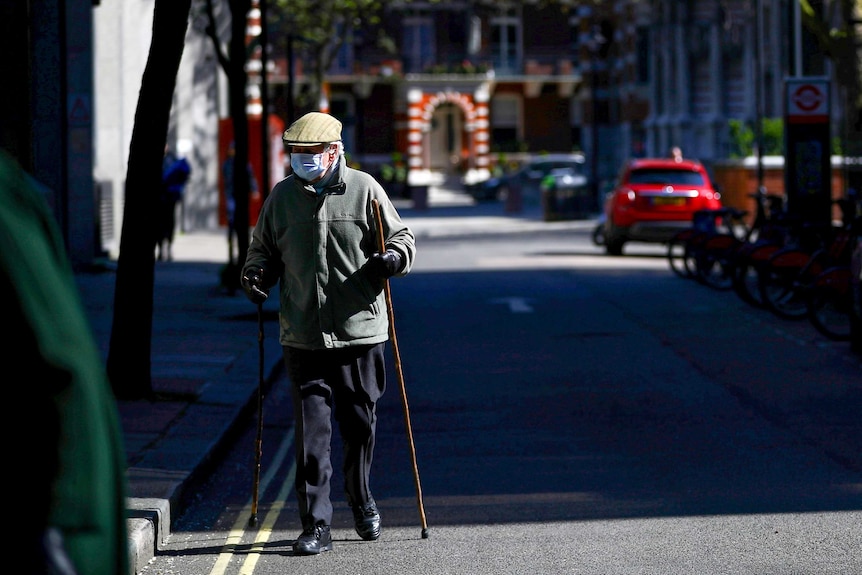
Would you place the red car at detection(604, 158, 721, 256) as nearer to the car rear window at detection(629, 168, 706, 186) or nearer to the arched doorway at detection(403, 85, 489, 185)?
the car rear window at detection(629, 168, 706, 186)

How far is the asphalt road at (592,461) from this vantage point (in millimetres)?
6508

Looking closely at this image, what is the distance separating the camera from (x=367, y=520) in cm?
Result: 676

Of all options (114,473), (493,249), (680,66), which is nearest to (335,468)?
(114,473)

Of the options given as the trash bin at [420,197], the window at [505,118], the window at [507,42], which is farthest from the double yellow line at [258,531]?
the window at [505,118]

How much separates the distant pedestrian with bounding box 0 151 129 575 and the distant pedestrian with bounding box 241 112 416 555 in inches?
173

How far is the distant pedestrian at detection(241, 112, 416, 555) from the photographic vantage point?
21.1 feet

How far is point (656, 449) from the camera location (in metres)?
8.88

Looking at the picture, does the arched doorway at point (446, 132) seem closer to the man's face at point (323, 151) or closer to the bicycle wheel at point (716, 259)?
the bicycle wheel at point (716, 259)

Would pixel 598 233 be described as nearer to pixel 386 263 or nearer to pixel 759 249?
pixel 759 249

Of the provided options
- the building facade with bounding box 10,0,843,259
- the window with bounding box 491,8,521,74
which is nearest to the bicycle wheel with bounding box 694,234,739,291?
the building facade with bounding box 10,0,843,259

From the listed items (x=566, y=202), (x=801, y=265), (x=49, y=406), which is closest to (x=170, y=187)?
(x=801, y=265)

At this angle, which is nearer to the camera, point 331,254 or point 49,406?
point 49,406

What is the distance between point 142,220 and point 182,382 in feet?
4.89

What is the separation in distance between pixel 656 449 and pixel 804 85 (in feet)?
40.2
